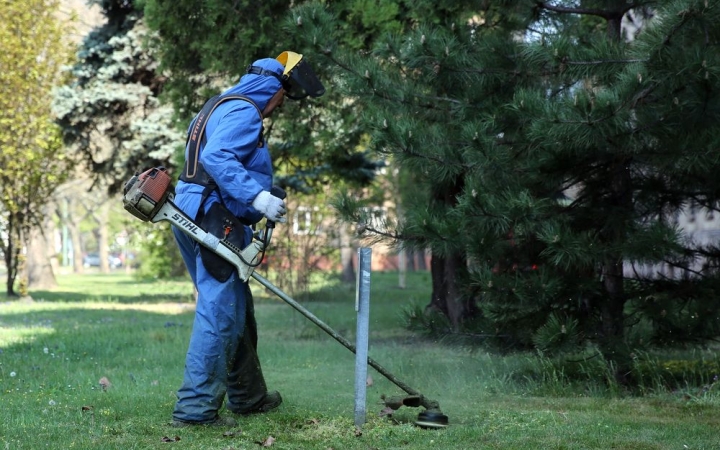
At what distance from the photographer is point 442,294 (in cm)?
1256

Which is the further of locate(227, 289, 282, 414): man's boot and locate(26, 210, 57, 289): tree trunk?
locate(26, 210, 57, 289): tree trunk

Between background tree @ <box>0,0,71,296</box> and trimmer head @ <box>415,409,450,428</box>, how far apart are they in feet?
48.7

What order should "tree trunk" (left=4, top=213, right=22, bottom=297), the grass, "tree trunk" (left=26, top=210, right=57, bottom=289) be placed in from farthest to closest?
"tree trunk" (left=26, top=210, right=57, bottom=289) → "tree trunk" (left=4, top=213, right=22, bottom=297) → the grass

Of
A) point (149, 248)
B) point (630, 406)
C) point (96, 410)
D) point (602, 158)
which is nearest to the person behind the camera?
point (96, 410)

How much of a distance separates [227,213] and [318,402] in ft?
5.79

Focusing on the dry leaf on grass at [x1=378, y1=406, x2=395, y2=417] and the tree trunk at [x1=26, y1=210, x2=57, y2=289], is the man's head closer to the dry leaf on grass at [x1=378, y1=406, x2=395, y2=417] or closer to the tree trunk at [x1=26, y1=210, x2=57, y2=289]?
the dry leaf on grass at [x1=378, y1=406, x2=395, y2=417]

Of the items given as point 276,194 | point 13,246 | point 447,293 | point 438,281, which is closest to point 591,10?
point 276,194

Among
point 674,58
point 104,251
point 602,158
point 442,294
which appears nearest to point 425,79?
point 602,158

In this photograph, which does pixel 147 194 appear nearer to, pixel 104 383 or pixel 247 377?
pixel 247 377

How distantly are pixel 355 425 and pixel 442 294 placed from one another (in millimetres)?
7214

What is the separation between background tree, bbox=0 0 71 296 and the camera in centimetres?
1883

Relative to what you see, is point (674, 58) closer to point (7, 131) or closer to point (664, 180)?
point (664, 180)

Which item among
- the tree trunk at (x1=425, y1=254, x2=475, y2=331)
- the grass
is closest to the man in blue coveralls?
the grass

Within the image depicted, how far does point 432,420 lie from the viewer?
5.49 metres
